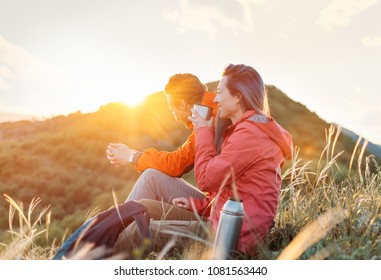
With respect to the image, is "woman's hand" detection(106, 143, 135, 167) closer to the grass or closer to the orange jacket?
the orange jacket

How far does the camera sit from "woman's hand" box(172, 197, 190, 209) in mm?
3707

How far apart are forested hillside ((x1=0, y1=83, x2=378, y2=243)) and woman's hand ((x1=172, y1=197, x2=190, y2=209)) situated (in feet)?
26.4

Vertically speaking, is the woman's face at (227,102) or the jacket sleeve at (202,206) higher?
the woman's face at (227,102)

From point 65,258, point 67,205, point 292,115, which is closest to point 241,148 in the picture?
point 65,258

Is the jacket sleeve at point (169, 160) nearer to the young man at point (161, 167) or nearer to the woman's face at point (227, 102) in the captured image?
the young man at point (161, 167)

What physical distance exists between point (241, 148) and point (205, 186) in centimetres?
31

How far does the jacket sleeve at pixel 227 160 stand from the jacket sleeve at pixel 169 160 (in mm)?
924

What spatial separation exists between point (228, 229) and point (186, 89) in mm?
1711

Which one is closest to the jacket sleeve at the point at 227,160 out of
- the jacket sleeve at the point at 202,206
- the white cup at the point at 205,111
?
the white cup at the point at 205,111

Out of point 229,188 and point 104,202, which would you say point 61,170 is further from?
point 229,188

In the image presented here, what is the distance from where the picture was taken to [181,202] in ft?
12.2

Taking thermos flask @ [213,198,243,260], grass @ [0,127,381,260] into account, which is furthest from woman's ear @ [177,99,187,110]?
thermos flask @ [213,198,243,260]

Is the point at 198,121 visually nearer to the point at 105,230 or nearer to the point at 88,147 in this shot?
the point at 105,230

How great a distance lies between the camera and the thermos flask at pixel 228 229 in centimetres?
275
